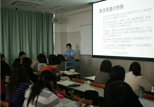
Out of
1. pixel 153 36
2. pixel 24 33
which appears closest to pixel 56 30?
A: pixel 24 33

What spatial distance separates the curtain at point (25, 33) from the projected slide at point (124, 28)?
2.72 meters

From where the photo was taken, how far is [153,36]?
3.78 meters

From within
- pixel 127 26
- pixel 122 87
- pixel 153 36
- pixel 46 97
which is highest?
pixel 127 26

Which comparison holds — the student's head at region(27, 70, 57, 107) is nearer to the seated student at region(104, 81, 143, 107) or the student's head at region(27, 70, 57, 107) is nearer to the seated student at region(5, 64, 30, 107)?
the seated student at region(5, 64, 30, 107)

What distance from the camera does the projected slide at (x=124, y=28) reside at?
3898 mm

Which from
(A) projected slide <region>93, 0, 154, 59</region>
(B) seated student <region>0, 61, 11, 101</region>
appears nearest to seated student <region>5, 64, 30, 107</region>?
(B) seated student <region>0, 61, 11, 101</region>

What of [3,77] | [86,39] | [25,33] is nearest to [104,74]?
[3,77]

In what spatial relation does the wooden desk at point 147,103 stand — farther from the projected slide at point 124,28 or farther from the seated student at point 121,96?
the projected slide at point 124,28

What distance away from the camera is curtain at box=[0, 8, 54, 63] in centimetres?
610

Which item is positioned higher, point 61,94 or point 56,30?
point 56,30

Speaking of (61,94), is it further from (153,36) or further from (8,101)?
(153,36)

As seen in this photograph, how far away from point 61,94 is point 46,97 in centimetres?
95

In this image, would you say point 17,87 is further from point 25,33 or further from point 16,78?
point 25,33

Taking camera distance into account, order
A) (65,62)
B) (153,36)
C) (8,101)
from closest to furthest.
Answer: (8,101) < (153,36) < (65,62)
